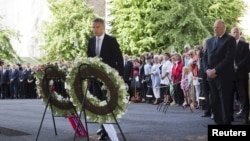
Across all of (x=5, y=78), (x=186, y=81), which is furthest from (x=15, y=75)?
(x=186, y=81)

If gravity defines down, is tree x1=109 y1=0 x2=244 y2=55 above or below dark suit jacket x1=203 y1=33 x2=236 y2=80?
above

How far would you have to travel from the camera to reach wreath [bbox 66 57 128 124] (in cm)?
736

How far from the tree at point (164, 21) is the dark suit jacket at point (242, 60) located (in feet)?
81.9

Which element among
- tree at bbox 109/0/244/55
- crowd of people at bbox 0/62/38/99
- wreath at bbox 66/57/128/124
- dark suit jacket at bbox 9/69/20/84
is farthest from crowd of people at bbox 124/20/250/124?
tree at bbox 109/0/244/55

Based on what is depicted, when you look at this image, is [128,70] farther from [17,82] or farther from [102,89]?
[102,89]

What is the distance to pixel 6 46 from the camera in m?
44.7

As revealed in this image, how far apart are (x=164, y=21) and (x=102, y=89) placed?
97.4 ft

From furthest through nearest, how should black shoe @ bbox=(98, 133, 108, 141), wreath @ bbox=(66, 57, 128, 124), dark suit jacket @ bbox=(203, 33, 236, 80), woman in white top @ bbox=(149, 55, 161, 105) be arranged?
woman in white top @ bbox=(149, 55, 161, 105) < dark suit jacket @ bbox=(203, 33, 236, 80) < black shoe @ bbox=(98, 133, 108, 141) < wreath @ bbox=(66, 57, 128, 124)

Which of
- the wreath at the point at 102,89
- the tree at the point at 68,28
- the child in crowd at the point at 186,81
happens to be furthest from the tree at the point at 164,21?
the wreath at the point at 102,89

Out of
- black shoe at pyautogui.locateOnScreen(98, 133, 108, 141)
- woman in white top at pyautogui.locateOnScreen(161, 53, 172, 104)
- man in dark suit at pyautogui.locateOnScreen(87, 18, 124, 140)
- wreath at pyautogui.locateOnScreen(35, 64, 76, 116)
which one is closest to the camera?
man in dark suit at pyautogui.locateOnScreen(87, 18, 124, 140)

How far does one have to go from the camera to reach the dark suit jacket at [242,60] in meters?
11.6

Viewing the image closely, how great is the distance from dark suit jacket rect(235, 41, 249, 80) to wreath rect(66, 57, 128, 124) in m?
4.64

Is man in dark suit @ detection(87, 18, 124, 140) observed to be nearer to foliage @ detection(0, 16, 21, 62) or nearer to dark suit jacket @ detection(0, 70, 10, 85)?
dark suit jacket @ detection(0, 70, 10, 85)

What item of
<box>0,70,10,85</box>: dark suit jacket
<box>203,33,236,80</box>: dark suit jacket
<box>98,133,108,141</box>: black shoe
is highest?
<box>203,33,236,80</box>: dark suit jacket
